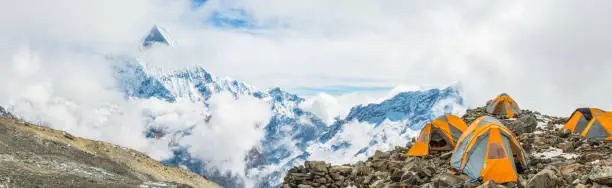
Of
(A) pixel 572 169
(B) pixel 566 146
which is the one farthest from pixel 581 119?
(A) pixel 572 169

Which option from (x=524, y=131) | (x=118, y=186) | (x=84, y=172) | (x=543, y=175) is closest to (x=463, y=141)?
(x=543, y=175)

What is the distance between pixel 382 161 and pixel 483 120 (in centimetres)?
647

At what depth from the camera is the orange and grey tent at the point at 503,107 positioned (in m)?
47.0

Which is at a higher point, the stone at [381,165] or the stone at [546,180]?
the stone at [381,165]

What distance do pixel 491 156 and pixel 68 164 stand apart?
92.8ft

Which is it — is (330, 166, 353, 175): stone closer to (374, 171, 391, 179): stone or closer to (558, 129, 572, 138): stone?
(374, 171, 391, 179): stone

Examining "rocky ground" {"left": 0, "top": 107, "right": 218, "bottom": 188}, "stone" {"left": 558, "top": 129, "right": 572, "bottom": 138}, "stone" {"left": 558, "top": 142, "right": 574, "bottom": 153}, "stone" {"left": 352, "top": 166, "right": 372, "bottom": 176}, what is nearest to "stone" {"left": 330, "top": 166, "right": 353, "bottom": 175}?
"stone" {"left": 352, "top": 166, "right": 372, "bottom": 176}

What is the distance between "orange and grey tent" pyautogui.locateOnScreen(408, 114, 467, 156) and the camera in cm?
3013

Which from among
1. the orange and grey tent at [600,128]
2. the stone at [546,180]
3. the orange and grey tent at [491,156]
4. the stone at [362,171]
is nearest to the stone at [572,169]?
the stone at [546,180]

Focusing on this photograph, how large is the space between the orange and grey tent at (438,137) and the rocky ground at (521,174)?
30.1 inches

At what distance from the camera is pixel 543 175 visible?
16609mm

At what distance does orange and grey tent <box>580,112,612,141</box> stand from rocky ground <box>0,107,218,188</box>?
90.5 ft

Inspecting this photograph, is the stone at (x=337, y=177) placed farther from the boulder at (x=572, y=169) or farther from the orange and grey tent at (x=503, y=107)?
the orange and grey tent at (x=503, y=107)

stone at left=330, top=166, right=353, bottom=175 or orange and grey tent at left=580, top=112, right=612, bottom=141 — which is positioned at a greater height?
orange and grey tent at left=580, top=112, right=612, bottom=141
